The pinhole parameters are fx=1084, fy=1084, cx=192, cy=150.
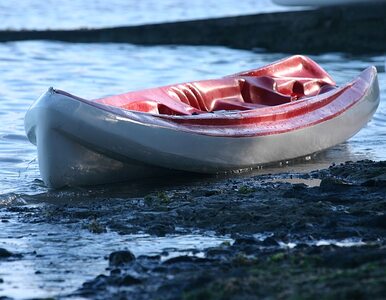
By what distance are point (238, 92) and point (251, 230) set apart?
3.93m

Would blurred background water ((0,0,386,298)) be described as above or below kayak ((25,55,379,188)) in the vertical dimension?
below

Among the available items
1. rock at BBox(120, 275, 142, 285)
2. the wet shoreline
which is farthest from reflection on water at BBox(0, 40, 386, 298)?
the wet shoreline

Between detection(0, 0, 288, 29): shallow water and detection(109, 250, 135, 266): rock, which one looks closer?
detection(109, 250, 135, 266): rock

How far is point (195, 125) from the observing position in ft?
26.1

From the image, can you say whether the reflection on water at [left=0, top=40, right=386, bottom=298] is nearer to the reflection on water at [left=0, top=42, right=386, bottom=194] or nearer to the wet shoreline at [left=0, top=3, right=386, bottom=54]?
the reflection on water at [left=0, top=42, right=386, bottom=194]

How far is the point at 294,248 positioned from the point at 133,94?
11.5 ft

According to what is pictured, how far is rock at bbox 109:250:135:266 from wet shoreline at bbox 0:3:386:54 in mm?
14608

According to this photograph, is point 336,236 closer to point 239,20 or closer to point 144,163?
point 144,163

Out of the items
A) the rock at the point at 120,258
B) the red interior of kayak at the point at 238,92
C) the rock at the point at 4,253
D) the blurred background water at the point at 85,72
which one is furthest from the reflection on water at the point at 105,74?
the rock at the point at 120,258

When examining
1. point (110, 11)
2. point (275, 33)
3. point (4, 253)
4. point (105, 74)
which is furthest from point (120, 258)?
point (110, 11)

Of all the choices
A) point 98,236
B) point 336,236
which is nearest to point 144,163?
point 98,236

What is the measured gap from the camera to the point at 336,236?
5711mm

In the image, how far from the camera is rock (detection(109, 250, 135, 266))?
5.29m

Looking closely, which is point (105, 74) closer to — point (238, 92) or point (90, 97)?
point (90, 97)
